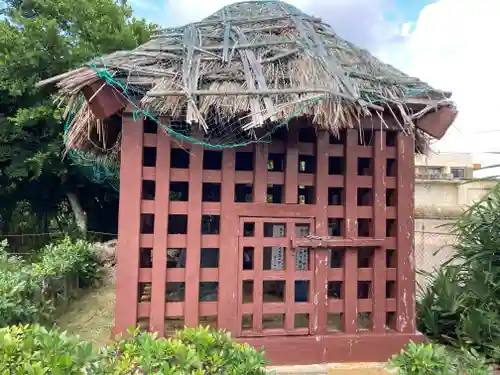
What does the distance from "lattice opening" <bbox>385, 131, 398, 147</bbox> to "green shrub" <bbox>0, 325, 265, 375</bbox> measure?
291cm

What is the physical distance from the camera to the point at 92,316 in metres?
5.26

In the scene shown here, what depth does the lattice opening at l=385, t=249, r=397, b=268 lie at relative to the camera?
4.10 m

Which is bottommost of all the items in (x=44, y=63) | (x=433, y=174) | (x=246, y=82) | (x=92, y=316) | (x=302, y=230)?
(x=92, y=316)

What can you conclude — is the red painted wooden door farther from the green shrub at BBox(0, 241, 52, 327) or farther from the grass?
the green shrub at BBox(0, 241, 52, 327)

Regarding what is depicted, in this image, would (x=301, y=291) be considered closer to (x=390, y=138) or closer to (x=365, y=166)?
(x=365, y=166)

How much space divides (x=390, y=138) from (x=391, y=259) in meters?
1.31

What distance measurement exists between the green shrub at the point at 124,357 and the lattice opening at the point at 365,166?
2648 mm

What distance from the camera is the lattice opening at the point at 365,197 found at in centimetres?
414

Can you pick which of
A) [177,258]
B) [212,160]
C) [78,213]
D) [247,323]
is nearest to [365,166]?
[212,160]

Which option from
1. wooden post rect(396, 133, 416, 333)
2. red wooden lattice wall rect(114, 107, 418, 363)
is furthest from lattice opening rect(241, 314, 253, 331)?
wooden post rect(396, 133, 416, 333)

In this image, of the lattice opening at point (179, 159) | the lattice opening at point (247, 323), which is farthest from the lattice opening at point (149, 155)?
the lattice opening at point (247, 323)

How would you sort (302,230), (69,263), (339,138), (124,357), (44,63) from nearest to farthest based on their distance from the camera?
(124,357) < (302,230) < (339,138) < (69,263) < (44,63)

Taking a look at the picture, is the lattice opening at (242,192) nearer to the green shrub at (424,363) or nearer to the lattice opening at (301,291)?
the lattice opening at (301,291)

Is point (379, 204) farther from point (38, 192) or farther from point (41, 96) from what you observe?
point (38, 192)
